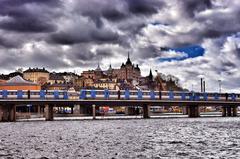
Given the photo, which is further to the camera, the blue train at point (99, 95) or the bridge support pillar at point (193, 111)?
the bridge support pillar at point (193, 111)

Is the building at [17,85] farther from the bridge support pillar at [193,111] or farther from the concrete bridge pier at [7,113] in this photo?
the bridge support pillar at [193,111]

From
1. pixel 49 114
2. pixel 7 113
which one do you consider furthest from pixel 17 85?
pixel 7 113

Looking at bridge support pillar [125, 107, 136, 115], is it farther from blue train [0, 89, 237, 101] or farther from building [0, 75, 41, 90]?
blue train [0, 89, 237, 101]

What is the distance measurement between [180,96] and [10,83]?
94.0 m

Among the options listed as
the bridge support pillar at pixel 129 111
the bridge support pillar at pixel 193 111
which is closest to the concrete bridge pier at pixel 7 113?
the bridge support pillar at pixel 193 111

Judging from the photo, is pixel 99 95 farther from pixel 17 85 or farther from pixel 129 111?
pixel 17 85

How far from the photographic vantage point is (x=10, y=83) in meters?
189

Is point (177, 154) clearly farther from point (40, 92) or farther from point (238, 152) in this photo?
point (40, 92)

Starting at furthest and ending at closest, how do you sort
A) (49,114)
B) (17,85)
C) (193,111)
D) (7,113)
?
(17,85)
(193,111)
(49,114)
(7,113)

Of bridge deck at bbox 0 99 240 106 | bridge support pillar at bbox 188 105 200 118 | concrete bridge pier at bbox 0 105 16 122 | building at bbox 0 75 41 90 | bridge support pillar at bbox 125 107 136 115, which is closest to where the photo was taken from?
bridge deck at bbox 0 99 240 106

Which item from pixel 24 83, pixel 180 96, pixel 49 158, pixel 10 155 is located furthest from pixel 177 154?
pixel 24 83

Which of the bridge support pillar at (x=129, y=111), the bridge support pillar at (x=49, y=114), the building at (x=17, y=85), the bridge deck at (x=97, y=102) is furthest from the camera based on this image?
the building at (x=17, y=85)

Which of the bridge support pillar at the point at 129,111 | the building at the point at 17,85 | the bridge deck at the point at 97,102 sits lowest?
the bridge support pillar at the point at 129,111

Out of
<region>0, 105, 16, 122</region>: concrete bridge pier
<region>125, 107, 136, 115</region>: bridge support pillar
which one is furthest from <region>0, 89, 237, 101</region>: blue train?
<region>125, 107, 136, 115</region>: bridge support pillar
